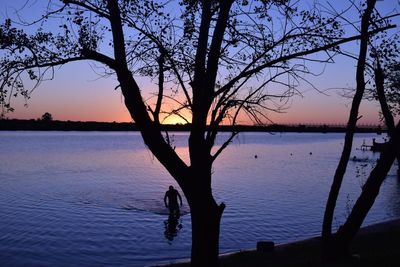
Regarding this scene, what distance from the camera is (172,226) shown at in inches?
1188

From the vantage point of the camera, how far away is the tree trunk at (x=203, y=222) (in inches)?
372

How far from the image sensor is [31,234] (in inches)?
1073

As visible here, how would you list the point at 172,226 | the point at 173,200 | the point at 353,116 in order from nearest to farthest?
the point at 353,116, the point at 172,226, the point at 173,200

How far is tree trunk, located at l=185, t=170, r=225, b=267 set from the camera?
946 centimetres

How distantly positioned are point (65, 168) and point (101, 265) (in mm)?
56617

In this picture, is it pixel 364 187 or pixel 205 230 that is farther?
pixel 364 187

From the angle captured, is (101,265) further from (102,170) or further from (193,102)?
(102,170)

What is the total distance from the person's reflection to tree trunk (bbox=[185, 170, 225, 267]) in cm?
1723

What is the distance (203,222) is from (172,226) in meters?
21.1

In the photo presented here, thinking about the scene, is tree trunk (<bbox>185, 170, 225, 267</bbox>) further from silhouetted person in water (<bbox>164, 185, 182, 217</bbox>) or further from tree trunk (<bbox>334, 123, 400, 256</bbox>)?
silhouetted person in water (<bbox>164, 185, 182, 217</bbox>)

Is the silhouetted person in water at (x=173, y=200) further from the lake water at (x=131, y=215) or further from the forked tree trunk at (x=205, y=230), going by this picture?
the forked tree trunk at (x=205, y=230)

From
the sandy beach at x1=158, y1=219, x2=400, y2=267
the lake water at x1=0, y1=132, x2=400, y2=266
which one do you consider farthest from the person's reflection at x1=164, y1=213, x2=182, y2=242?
the sandy beach at x1=158, y1=219, x2=400, y2=267

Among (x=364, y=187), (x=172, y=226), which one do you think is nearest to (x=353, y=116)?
(x=364, y=187)

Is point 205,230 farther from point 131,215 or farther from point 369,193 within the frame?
point 131,215
